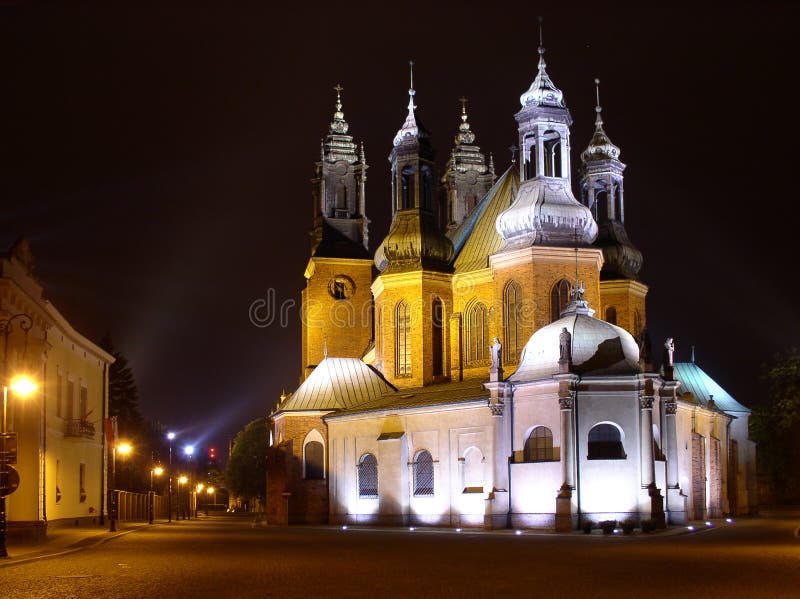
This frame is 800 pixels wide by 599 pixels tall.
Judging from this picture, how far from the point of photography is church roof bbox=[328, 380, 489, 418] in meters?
51.8

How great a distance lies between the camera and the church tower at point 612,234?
201 ft

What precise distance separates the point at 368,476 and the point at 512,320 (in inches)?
410

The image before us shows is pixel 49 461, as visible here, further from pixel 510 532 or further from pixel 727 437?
pixel 727 437

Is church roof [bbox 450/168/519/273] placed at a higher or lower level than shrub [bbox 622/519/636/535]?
higher

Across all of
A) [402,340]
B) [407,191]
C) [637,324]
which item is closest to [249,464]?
[402,340]

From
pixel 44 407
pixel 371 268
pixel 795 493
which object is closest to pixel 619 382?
pixel 44 407

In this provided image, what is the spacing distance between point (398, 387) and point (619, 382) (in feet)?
56.2

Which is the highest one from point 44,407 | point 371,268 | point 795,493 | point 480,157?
point 480,157

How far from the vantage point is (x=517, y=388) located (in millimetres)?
48375

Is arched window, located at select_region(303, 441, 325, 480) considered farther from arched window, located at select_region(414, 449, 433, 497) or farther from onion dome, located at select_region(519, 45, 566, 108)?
onion dome, located at select_region(519, 45, 566, 108)

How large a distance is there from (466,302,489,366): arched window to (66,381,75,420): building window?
20095mm

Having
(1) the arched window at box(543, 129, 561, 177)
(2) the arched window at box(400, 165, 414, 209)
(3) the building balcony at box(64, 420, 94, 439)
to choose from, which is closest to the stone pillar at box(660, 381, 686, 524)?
(1) the arched window at box(543, 129, 561, 177)

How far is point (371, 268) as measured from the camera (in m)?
74.0

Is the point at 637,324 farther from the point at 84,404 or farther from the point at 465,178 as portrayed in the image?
the point at 84,404
